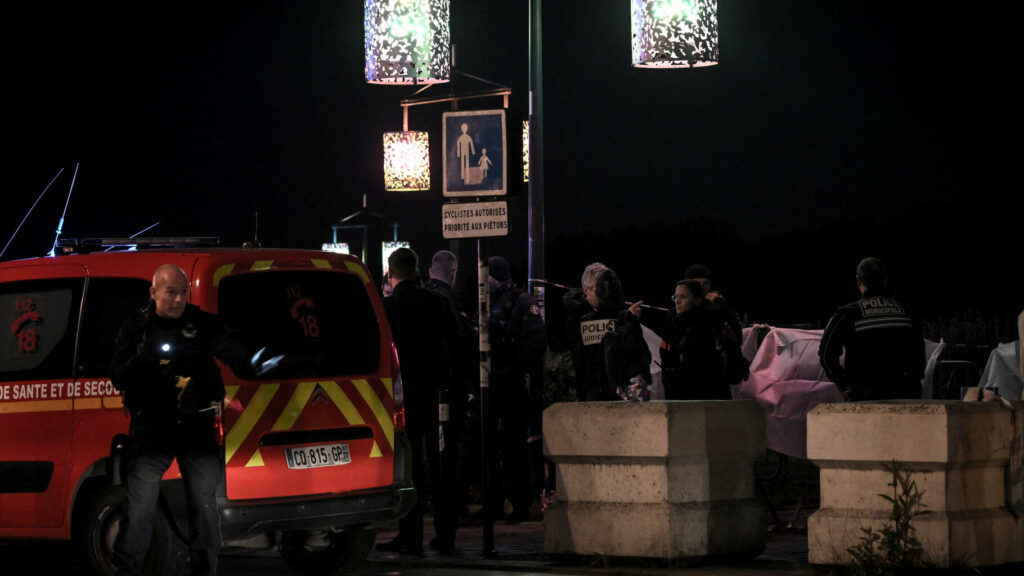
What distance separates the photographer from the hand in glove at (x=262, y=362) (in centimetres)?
894

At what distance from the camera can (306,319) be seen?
9.28 m

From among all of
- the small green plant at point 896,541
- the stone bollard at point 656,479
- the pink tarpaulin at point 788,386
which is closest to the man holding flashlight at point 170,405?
the stone bollard at point 656,479

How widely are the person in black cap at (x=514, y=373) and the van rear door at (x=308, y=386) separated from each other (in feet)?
10.8

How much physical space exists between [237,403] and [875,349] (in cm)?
456

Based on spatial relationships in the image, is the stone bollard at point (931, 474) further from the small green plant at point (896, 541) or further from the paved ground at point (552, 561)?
the paved ground at point (552, 561)

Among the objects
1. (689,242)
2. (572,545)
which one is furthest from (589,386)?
(689,242)

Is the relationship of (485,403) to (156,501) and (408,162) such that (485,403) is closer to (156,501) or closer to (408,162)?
(156,501)

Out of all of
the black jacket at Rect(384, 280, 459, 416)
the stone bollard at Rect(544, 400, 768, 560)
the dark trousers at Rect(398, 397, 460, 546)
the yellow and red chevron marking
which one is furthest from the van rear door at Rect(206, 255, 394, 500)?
the dark trousers at Rect(398, 397, 460, 546)

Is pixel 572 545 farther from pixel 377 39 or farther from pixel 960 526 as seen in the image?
pixel 377 39

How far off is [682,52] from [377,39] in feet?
13.3

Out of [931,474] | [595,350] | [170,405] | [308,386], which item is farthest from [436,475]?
[931,474]

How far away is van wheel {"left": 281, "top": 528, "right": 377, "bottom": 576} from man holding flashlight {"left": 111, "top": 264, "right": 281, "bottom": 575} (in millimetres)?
1429

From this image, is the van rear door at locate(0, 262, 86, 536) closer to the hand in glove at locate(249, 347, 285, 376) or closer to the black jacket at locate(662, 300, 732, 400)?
the hand in glove at locate(249, 347, 285, 376)

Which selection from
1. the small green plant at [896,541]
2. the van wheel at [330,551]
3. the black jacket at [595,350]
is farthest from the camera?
the black jacket at [595,350]
